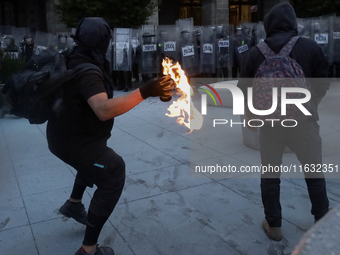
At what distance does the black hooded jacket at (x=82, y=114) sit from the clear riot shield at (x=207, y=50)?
10.8 m

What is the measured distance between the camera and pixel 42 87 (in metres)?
2.47

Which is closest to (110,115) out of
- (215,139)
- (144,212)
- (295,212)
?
(144,212)

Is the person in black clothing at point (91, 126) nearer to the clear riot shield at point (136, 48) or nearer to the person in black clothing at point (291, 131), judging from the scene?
the person in black clothing at point (291, 131)

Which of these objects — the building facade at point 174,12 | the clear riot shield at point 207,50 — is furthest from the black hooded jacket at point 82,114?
the building facade at point 174,12

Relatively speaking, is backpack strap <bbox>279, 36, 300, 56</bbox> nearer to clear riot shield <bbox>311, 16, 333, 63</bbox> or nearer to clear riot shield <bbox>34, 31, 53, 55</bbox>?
clear riot shield <bbox>34, 31, 53, 55</bbox>

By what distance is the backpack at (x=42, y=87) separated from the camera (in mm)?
2477

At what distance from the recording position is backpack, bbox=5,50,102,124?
248 centimetres

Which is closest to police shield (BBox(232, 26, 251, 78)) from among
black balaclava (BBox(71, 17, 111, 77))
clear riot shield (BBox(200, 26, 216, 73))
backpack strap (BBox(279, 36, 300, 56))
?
clear riot shield (BBox(200, 26, 216, 73))

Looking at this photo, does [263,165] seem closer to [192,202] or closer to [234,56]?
[192,202]

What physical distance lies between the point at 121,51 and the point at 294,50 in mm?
10399

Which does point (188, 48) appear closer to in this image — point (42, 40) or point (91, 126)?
point (42, 40)

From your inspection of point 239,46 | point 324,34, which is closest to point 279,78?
point 239,46

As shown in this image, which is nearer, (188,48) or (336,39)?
(188,48)

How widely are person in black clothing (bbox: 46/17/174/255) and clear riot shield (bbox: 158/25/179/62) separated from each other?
10303mm
